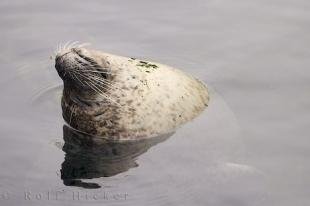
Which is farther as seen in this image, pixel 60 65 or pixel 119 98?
pixel 119 98

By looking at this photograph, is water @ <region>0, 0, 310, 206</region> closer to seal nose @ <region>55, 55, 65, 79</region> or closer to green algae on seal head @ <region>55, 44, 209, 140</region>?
green algae on seal head @ <region>55, 44, 209, 140</region>

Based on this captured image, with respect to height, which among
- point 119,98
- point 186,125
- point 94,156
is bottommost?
point 94,156

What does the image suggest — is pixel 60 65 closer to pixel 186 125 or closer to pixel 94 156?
pixel 94 156

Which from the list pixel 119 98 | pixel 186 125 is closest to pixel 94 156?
Answer: pixel 119 98

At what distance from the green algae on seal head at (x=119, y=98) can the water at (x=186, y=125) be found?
6.0 inches

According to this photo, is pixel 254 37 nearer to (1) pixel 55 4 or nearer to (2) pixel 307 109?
(2) pixel 307 109

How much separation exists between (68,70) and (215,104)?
1.53 meters

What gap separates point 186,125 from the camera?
709cm

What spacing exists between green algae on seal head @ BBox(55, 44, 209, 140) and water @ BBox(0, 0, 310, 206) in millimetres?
153

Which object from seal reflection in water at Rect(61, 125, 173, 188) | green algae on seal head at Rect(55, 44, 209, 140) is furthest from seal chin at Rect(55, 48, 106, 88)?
seal reflection in water at Rect(61, 125, 173, 188)

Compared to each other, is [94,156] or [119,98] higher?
[119,98]

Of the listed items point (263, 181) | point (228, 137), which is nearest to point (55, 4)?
point (228, 137)

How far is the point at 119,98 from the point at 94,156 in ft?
2.03

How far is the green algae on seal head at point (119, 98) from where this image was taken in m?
6.95
